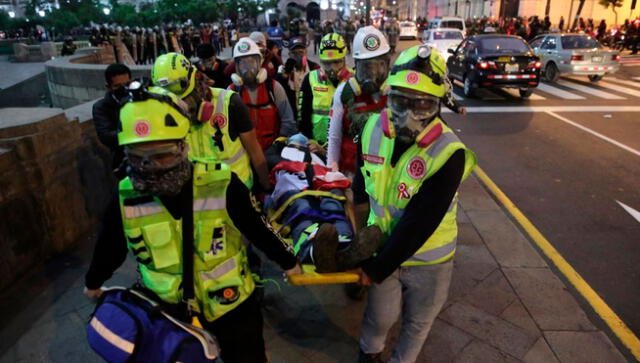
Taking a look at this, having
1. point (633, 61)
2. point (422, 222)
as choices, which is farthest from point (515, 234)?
point (633, 61)

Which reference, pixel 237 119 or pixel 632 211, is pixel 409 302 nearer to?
pixel 237 119

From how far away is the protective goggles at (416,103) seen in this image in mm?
2428

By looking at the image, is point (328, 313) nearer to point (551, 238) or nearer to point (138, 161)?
point (138, 161)

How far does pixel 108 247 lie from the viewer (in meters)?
2.35

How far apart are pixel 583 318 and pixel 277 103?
342cm

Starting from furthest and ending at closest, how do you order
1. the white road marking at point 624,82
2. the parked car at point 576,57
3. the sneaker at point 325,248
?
the white road marking at point 624,82
the parked car at point 576,57
the sneaker at point 325,248

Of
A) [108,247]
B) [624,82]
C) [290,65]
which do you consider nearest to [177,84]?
[108,247]

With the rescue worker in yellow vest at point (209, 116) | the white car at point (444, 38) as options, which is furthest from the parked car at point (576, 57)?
the rescue worker in yellow vest at point (209, 116)

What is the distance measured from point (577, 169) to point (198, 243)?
7284 millimetres

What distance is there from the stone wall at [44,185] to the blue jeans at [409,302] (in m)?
3.46

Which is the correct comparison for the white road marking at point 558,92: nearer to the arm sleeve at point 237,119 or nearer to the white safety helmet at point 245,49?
the white safety helmet at point 245,49

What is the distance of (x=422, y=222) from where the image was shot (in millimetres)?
2361

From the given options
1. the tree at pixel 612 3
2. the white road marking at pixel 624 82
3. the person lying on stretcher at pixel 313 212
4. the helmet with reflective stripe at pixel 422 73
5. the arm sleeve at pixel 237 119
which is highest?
the tree at pixel 612 3

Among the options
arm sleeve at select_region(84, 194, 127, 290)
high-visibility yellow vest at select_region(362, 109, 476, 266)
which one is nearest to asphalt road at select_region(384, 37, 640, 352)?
high-visibility yellow vest at select_region(362, 109, 476, 266)
